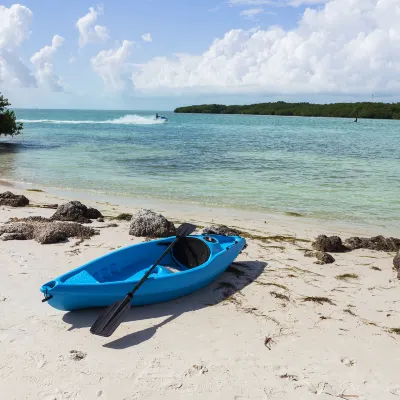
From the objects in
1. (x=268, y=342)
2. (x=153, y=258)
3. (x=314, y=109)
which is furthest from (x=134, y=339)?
(x=314, y=109)

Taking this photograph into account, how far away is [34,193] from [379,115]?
11801cm

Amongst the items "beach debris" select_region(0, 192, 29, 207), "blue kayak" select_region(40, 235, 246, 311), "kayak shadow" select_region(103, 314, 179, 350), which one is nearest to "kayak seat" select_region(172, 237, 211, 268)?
"blue kayak" select_region(40, 235, 246, 311)

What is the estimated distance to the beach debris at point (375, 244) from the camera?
300 inches

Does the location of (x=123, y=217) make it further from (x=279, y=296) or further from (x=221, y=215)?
(x=279, y=296)

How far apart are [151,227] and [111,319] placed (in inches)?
140

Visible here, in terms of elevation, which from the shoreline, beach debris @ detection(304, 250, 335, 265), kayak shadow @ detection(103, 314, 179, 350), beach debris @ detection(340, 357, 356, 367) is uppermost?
beach debris @ detection(304, 250, 335, 265)

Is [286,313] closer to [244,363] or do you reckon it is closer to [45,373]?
[244,363]

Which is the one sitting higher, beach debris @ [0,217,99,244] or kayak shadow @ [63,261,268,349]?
beach debris @ [0,217,99,244]

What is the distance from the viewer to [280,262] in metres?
6.86

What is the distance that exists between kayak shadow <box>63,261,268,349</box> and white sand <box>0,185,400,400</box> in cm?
2

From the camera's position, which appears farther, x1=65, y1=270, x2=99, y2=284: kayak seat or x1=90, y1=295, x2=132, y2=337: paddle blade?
x1=65, y1=270, x2=99, y2=284: kayak seat

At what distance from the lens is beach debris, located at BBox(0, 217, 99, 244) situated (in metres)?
7.20

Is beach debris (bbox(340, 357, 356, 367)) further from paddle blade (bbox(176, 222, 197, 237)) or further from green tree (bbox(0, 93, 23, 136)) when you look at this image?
green tree (bbox(0, 93, 23, 136))

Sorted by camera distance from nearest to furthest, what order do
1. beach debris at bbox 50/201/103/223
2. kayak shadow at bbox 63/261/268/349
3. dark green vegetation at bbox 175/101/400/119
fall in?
kayak shadow at bbox 63/261/268/349
beach debris at bbox 50/201/103/223
dark green vegetation at bbox 175/101/400/119
